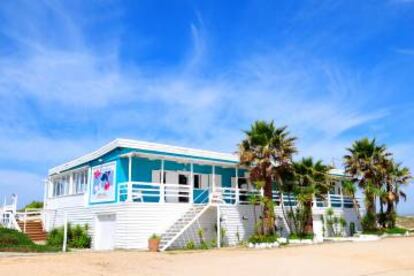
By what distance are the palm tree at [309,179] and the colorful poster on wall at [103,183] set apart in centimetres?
1065

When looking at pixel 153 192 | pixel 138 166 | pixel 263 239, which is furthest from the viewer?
pixel 153 192

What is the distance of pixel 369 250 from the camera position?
21.3 meters

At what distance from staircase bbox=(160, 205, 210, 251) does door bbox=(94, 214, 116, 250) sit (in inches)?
119

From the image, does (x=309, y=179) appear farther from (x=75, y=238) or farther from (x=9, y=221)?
(x=9, y=221)

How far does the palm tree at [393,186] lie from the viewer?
116 feet

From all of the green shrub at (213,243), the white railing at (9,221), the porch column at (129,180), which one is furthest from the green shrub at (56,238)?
the green shrub at (213,243)

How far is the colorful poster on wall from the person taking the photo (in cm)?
2586

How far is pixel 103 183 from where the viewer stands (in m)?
→ 26.6

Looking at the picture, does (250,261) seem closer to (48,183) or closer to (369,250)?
(369,250)

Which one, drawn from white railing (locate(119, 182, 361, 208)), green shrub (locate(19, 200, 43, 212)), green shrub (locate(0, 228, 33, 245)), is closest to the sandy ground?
white railing (locate(119, 182, 361, 208))

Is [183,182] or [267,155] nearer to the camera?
[267,155]

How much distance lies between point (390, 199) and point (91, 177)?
22.0 meters

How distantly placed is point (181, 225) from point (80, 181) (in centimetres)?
910

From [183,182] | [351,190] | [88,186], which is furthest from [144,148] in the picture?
[351,190]
